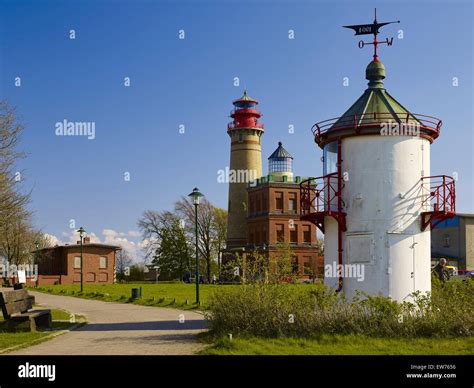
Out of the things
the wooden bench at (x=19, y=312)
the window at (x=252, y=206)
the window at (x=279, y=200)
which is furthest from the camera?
the window at (x=252, y=206)

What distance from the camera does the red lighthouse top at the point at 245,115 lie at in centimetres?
7206

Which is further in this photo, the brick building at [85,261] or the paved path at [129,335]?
the brick building at [85,261]

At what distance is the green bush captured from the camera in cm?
1530

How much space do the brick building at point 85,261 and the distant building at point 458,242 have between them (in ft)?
123

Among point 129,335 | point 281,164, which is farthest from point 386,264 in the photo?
point 281,164

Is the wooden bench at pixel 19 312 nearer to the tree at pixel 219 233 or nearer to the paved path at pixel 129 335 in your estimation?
the paved path at pixel 129 335

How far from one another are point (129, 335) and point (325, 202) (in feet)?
22.9

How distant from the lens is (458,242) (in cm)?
6931

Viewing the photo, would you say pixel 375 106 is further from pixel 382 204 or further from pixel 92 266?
pixel 92 266

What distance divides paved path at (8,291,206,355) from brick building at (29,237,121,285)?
4887 centimetres

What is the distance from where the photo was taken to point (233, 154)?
72875 mm

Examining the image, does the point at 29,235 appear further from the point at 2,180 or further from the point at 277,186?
the point at 2,180

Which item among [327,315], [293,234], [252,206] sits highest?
[252,206]

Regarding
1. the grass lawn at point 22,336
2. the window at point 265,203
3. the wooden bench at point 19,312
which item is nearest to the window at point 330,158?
the grass lawn at point 22,336
